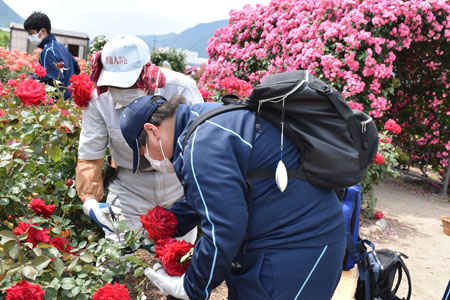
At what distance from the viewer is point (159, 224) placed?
1.51 meters

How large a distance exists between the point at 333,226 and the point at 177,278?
55 centimetres

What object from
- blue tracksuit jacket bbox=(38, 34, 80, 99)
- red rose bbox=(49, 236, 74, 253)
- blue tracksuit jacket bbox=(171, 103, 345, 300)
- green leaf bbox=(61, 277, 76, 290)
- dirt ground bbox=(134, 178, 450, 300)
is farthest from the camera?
blue tracksuit jacket bbox=(38, 34, 80, 99)

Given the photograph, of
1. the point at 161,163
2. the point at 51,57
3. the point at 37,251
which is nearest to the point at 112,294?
the point at 37,251

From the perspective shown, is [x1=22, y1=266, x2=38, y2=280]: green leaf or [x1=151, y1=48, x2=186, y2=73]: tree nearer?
[x1=22, y1=266, x2=38, y2=280]: green leaf

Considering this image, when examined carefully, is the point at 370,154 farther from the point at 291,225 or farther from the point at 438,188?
the point at 438,188

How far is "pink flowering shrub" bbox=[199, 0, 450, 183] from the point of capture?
18.0ft

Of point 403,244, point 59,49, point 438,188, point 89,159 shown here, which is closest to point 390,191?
point 438,188

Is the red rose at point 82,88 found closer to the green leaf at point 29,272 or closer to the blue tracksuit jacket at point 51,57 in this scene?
the green leaf at point 29,272

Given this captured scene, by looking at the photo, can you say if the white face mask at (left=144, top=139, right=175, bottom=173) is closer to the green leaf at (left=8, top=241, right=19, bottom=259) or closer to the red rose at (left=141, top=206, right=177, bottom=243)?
the red rose at (left=141, top=206, right=177, bottom=243)

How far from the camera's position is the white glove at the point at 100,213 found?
77.7 inches

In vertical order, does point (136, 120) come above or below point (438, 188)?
above

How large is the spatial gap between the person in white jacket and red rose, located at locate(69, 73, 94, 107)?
0.04m

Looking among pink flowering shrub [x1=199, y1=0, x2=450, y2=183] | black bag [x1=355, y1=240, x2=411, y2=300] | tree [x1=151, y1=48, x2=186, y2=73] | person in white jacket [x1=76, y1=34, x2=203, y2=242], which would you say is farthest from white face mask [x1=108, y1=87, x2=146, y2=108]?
tree [x1=151, y1=48, x2=186, y2=73]

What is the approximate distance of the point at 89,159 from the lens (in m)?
2.12
